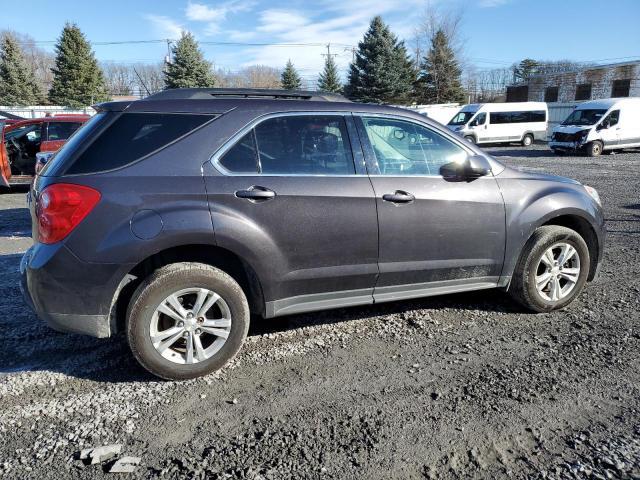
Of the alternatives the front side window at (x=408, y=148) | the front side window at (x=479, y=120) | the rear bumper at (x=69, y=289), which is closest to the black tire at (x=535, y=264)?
the front side window at (x=408, y=148)

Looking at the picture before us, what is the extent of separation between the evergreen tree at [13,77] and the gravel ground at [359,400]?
5724 centimetres

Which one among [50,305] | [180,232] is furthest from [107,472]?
[180,232]

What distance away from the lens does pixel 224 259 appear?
10.9 feet

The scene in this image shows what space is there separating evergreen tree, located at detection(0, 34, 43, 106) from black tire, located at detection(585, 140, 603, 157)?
53697 millimetres

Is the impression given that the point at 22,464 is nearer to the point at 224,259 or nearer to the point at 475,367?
the point at 224,259

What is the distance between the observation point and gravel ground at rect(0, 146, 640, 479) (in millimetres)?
2420

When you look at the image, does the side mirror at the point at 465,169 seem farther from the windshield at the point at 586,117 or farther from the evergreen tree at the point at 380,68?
the evergreen tree at the point at 380,68

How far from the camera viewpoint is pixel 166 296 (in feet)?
10.1

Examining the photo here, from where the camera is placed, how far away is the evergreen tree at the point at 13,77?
5019 cm

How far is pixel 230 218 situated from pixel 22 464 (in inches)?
66.7

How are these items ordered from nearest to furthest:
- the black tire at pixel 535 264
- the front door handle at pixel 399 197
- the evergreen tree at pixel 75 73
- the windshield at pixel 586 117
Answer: the front door handle at pixel 399 197 → the black tire at pixel 535 264 → the windshield at pixel 586 117 → the evergreen tree at pixel 75 73

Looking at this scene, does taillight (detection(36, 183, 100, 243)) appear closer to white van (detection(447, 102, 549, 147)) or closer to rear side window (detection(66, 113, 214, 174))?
rear side window (detection(66, 113, 214, 174))

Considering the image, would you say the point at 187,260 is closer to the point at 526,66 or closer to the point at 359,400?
the point at 359,400

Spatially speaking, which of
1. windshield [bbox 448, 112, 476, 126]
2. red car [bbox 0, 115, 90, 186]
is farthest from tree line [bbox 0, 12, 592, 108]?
red car [bbox 0, 115, 90, 186]
